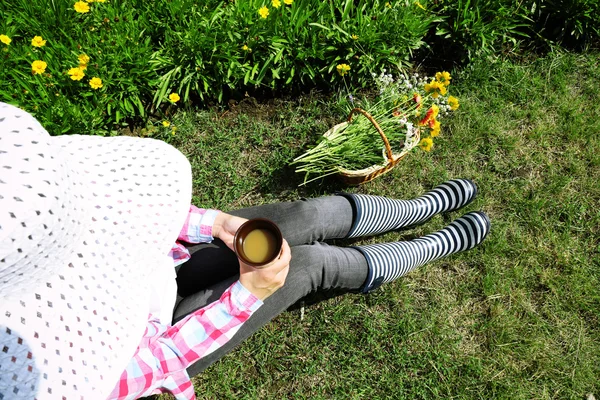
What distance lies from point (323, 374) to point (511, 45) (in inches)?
96.2

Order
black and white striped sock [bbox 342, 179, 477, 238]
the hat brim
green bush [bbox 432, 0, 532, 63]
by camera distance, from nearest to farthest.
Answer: the hat brim
black and white striped sock [bbox 342, 179, 477, 238]
green bush [bbox 432, 0, 532, 63]

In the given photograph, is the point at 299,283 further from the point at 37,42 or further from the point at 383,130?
the point at 37,42

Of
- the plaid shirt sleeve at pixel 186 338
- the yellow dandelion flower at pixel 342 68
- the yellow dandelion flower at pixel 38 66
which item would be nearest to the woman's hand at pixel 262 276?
the plaid shirt sleeve at pixel 186 338

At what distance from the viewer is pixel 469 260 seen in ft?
8.67

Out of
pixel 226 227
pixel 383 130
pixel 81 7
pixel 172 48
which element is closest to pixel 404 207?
pixel 383 130

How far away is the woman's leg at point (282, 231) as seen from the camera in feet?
6.04

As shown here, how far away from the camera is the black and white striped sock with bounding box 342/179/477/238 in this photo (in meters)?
2.29

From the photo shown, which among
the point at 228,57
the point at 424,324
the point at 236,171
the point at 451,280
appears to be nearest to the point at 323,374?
the point at 424,324

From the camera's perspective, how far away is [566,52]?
3.00 meters

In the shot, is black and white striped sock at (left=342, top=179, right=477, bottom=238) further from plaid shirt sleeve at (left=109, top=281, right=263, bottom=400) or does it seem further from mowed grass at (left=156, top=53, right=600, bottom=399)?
plaid shirt sleeve at (left=109, top=281, right=263, bottom=400)

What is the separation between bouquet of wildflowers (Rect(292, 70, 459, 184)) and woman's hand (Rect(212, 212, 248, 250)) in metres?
0.86

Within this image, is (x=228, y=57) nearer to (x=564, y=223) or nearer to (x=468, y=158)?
(x=468, y=158)

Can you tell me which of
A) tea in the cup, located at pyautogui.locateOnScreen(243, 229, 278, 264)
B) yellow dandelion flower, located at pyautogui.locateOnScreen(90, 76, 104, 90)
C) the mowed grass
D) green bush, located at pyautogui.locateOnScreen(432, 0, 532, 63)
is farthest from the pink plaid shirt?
green bush, located at pyautogui.locateOnScreen(432, 0, 532, 63)

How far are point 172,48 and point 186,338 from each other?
176 cm
